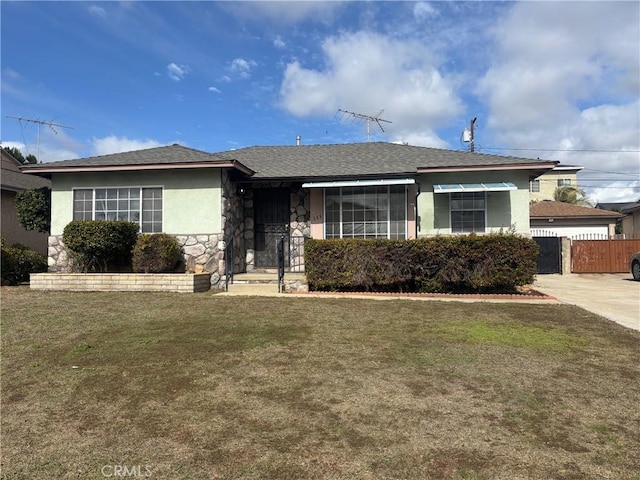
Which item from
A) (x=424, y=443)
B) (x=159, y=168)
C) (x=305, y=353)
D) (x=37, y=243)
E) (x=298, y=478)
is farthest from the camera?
(x=37, y=243)

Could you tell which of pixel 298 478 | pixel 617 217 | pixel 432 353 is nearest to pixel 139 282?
pixel 432 353

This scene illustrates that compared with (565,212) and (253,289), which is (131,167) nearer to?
(253,289)

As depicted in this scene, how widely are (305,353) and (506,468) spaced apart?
2761mm

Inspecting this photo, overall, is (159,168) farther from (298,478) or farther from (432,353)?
(298,478)

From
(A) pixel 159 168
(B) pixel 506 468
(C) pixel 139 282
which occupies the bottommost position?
(B) pixel 506 468

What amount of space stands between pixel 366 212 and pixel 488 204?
11.1ft

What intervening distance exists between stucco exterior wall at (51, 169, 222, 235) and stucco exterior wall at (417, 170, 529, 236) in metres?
5.67

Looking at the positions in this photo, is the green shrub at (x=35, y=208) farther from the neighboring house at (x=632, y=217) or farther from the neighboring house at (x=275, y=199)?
the neighboring house at (x=632, y=217)

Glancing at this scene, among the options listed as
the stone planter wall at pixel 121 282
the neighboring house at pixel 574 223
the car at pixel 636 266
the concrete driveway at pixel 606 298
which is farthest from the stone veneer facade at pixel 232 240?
the neighboring house at pixel 574 223

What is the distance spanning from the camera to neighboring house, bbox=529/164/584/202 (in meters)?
40.7

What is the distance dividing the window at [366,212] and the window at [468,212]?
1.46 meters

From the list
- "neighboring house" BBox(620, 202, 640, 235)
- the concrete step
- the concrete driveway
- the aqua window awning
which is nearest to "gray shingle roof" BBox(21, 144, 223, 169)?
the concrete step

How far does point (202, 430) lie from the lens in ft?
10.1

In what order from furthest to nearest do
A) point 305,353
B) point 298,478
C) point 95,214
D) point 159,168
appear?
point 95,214, point 159,168, point 305,353, point 298,478
